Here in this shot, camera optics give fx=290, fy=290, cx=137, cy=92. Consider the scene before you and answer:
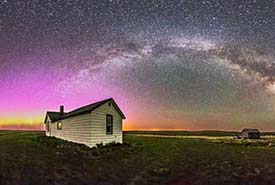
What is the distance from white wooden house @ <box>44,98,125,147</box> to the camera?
1155 inches

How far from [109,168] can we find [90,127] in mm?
10322

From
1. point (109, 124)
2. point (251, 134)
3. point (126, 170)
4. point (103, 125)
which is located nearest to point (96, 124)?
point (103, 125)

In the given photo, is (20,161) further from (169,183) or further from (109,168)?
(169,183)

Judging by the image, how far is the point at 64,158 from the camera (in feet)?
71.3

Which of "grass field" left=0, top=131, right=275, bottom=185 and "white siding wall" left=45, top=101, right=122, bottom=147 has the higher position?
"white siding wall" left=45, top=101, right=122, bottom=147

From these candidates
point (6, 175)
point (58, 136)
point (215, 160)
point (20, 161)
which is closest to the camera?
point (6, 175)

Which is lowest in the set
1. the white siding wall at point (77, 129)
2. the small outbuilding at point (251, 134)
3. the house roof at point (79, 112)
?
the small outbuilding at point (251, 134)

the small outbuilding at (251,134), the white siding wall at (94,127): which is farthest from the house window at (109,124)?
the small outbuilding at (251,134)

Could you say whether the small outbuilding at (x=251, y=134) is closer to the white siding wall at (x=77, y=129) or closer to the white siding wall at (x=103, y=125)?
the white siding wall at (x=103, y=125)

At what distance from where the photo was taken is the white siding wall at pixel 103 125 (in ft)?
96.7

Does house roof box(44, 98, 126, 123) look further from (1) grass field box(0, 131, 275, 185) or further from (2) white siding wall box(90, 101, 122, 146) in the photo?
(1) grass field box(0, 131, 275, 185)

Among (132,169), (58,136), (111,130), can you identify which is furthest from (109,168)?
(58,136)

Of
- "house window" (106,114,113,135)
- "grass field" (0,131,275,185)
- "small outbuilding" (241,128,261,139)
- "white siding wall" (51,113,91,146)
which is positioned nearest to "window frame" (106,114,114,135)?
"house window" (106,114,113,135)

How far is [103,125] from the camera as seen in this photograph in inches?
1209
